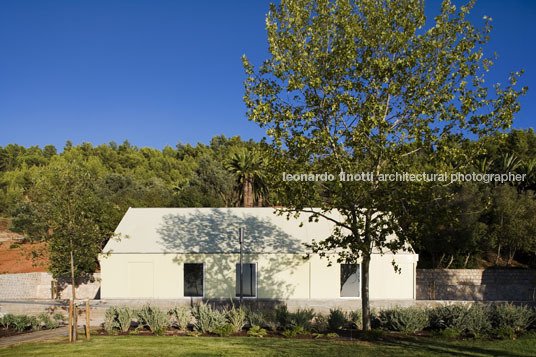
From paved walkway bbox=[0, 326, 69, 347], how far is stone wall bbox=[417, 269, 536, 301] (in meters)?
18.1

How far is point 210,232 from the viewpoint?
21.1 metres

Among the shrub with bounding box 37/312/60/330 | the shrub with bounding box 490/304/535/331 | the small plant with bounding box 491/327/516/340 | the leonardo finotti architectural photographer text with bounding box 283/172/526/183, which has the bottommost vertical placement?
the shrub with bounding box 37/312/60/330

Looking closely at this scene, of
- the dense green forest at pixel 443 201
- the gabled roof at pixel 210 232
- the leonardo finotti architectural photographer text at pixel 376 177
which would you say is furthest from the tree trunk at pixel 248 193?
the leonardo finotti architectural photographer text at pixel 376 177

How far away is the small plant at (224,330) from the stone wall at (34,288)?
12.8 meters

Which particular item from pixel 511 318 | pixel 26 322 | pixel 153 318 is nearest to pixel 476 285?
pixel 511 318

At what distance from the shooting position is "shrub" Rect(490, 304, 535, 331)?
1253 centimetres

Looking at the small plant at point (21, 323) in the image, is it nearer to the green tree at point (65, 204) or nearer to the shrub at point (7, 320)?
the shrub at point (7, 320)

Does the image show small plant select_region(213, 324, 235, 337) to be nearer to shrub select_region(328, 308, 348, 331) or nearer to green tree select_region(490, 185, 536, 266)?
shrub select_region(328, 308, 348, 331)

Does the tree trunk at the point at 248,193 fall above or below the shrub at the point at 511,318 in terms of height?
above

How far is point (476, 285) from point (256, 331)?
1710 cm

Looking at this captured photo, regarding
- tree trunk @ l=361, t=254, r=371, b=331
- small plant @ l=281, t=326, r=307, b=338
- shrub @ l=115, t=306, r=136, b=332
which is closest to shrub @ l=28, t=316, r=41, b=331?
shrub @ l=115, t=306, r=136, b=332

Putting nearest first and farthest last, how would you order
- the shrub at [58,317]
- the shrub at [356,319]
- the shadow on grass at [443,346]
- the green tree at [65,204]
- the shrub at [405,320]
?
1. the shadow on grass at [443,346]
2. the shrub at [405,320]
3. the shrub at [356,319]
4. the shrub at [58,317]
5. the green tree at [65,204]

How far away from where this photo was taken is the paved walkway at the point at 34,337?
11.5 m

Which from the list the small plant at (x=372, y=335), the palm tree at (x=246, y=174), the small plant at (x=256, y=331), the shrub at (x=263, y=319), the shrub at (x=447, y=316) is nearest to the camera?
the small plant at (x=372, y=335)
